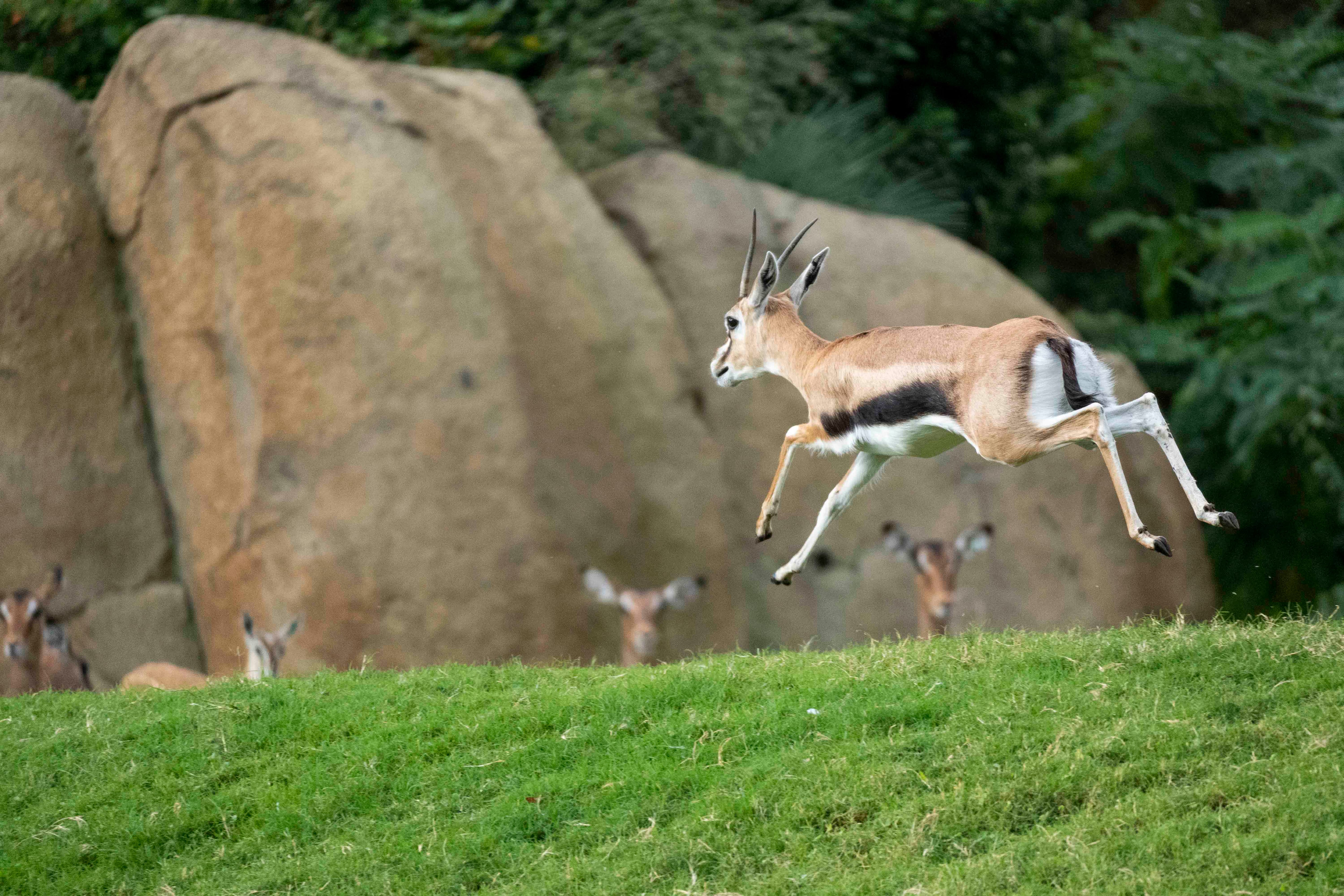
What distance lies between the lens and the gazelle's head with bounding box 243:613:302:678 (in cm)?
973

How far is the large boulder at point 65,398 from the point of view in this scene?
11117mm

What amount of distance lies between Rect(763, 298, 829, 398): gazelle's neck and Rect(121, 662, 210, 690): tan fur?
4355 mm

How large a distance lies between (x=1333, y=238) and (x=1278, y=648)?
28.0ft

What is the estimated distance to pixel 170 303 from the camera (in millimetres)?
11602

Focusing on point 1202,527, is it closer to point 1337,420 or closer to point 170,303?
point 1337,420

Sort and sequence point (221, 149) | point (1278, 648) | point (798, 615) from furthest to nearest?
Answer: 1. point (798, 615)
2. point (221, 149)
3. point (1278, 648)

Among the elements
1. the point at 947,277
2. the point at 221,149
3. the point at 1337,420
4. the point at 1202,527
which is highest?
the point at 221,149

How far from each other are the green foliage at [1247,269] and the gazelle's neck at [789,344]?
6.83 m

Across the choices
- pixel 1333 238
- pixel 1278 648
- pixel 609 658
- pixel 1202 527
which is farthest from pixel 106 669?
pixel 1333 238

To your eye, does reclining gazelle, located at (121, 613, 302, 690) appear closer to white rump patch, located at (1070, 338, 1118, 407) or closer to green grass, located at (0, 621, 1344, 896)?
green grass, located at (0, 621, 1344, 896)

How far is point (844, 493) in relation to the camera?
6.71 m

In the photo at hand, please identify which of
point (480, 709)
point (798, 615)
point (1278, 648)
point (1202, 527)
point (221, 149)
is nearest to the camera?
point (1278, 648)

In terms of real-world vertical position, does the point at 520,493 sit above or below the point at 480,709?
below

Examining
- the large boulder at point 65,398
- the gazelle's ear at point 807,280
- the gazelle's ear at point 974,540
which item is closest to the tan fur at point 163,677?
the large boulder at point 65,398
